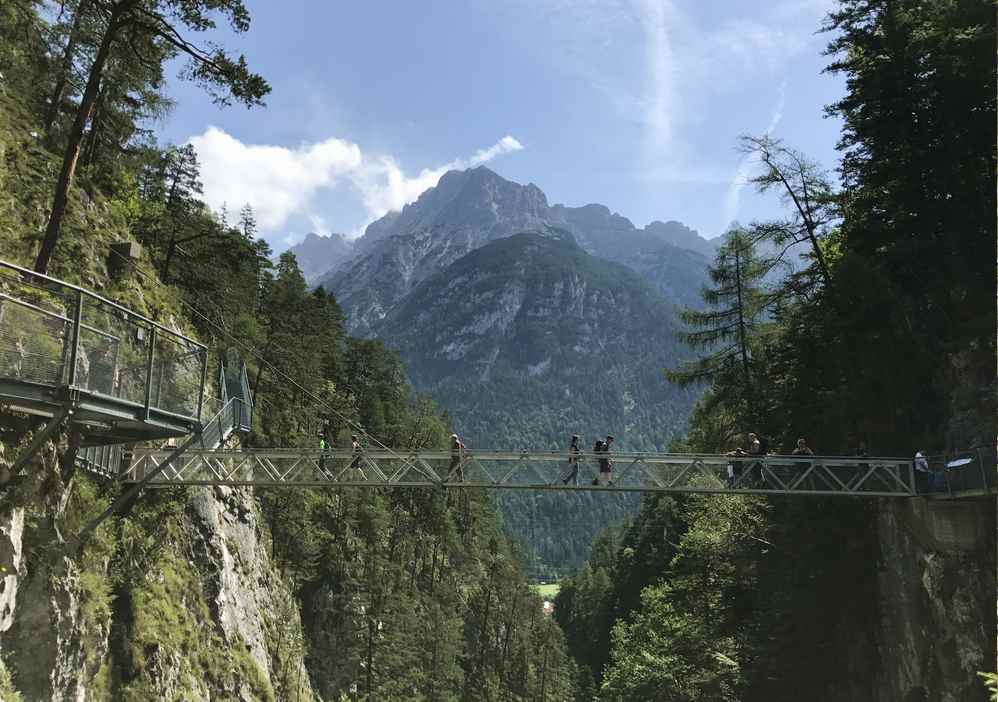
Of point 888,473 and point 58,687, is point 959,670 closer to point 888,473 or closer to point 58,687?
point 888,473

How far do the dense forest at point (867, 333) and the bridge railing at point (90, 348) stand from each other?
54.0 feet

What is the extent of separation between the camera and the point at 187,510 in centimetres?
2172

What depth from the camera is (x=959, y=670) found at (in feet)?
51.8

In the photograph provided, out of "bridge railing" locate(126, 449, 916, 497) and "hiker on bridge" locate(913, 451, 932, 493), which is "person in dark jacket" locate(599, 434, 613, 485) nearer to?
"bridge railing" locate(126, 449, 916, 497)

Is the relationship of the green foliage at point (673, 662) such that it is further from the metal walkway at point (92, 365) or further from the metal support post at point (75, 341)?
the metal support post at point (75, 341)

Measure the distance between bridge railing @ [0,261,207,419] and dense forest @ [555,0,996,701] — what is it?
16.5m

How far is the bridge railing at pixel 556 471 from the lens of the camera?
17406 mm

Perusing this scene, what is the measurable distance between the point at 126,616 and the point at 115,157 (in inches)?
848

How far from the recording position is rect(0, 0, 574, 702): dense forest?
14.4m

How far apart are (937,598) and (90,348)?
62.3ft

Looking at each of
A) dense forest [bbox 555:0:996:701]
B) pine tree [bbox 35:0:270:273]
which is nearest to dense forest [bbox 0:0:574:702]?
pine tree [bbox 35:0:270:273]

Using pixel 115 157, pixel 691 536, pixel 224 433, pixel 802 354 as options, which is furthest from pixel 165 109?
pixel 691 536

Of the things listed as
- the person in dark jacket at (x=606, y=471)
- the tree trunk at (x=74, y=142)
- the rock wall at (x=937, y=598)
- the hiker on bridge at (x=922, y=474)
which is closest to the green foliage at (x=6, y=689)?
the tree trunk at (x=74, y=142)

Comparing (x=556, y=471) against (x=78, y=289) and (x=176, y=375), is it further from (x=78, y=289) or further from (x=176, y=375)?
(x=78, y=289)
